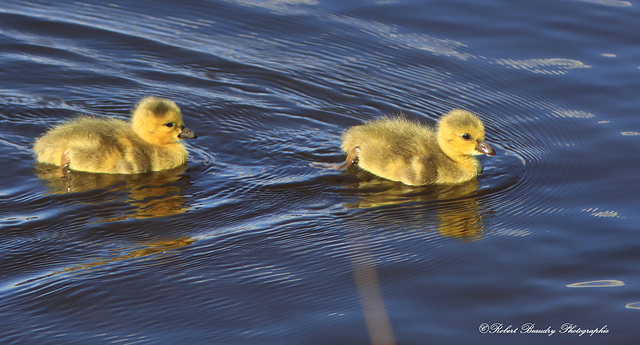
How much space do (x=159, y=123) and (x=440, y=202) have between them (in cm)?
208

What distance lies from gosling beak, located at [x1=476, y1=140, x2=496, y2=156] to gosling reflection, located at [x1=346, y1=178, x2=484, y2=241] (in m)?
0.23

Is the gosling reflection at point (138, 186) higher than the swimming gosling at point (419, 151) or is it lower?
lower

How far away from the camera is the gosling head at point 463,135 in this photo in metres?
6.36

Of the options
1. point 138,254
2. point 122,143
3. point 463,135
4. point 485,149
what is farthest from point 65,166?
point 485,149

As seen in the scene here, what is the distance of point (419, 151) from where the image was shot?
638 cm

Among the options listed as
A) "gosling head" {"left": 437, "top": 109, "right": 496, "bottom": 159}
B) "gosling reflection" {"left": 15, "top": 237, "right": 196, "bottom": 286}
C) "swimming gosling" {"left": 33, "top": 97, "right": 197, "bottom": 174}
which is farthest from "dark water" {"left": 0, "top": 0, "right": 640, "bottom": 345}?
"gosling head" {"left": 437, "top": 109, "right": 496, "bottom": 159}

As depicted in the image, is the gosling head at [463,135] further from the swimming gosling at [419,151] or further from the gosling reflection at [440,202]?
the gosling reflection at [440,202]

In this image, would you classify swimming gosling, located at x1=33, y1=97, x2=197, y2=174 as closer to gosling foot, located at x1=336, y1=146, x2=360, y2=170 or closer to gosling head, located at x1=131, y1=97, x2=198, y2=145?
gosling head, located at x1=131, y1=97, x2=198, y2=145

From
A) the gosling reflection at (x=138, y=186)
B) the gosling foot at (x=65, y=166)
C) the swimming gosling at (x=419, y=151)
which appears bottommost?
the gosling reflection at (x=138, y=186)

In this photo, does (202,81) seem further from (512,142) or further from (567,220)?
(567,220)

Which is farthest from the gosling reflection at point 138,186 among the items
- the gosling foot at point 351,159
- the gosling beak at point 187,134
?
the gosling foot at point 351,159

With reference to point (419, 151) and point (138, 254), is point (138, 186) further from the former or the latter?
point (419, 151)

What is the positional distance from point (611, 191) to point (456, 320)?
2.08m

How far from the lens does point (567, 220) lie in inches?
220
